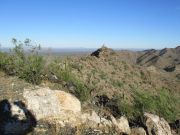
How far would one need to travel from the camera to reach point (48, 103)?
9.41 metres

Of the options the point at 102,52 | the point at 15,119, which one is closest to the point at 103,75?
the point at 102,52

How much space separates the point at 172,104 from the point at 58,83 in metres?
4.87

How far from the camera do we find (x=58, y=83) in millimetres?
11797

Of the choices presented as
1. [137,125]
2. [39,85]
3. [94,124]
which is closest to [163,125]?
[137,125]

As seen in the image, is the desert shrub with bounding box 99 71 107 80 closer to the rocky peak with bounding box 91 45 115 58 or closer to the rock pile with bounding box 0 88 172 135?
the rocky peak with bounding box 91 45 115 58

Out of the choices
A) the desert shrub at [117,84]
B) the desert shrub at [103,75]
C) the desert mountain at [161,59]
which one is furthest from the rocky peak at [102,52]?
the desert mountain at [161,59]

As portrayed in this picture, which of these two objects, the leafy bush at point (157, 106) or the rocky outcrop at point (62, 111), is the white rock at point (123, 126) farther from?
the leafy bush at point (157, 106)

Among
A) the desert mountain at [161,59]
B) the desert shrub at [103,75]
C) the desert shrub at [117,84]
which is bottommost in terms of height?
the desert mountain at [161,59]

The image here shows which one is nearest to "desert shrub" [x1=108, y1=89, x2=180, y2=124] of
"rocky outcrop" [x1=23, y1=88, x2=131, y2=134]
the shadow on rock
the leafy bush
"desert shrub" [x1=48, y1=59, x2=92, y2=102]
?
the leafy bush

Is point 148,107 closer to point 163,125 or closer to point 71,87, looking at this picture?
point 163,125

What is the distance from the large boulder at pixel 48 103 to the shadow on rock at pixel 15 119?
21 centimetres

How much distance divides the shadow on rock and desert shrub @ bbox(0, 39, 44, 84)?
2.13 m

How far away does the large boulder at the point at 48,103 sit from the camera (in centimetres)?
922

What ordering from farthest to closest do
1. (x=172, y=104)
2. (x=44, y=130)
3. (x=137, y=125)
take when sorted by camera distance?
(x=172, y=104), (x=137, y=125), (x=44, y=130)
